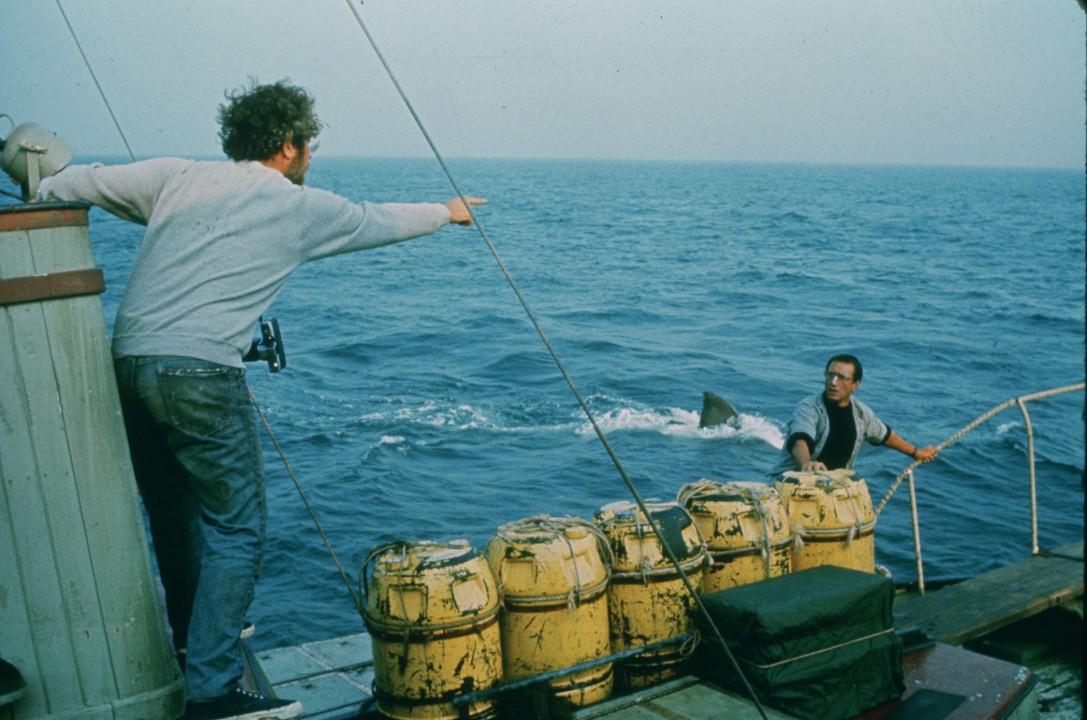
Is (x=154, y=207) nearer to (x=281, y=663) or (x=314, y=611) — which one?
(x=281, y=663)

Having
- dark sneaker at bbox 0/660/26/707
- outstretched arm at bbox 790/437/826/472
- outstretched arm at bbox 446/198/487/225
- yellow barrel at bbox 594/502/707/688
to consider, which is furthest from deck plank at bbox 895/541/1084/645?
dark sneaker at bbox 0/660/26/707

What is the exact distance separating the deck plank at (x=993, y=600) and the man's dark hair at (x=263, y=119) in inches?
174

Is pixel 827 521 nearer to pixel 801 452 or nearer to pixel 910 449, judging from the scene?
pixel 801 452

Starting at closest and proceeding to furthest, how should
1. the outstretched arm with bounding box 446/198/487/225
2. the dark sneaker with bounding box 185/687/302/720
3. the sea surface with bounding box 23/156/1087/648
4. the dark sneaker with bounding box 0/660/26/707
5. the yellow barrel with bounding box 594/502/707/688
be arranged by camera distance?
the dark sneaker with bounding box 0/660/26/707
the dark sneaker with bounding box 185/687/302/720
the outstretched arm with bounding box 446/198/487/225
the yellow barrel with bounding box 594/502/707/688
the sea surface with bounding box 23/156/1087/648

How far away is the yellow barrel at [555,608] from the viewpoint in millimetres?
4211

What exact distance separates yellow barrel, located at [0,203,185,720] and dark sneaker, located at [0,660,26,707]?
0.26 feet

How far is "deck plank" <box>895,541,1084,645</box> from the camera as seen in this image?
6.12 m

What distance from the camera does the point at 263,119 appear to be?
342cm

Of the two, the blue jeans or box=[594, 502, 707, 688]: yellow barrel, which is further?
box=[594, 502, 707, 688]: yellow barrel

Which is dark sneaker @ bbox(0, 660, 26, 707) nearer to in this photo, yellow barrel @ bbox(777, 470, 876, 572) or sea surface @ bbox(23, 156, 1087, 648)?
sea surface @ bbox(23, 156, 1087, 648)

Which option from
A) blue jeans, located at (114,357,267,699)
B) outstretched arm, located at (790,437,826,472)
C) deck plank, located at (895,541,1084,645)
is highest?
blue jeans, located at (114,357,267,699)

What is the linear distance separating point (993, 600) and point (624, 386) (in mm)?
15109

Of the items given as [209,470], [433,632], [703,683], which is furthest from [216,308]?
[703,683]

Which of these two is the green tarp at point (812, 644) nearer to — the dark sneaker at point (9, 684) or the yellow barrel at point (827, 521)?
the yellow barrel at point (827, 521)
